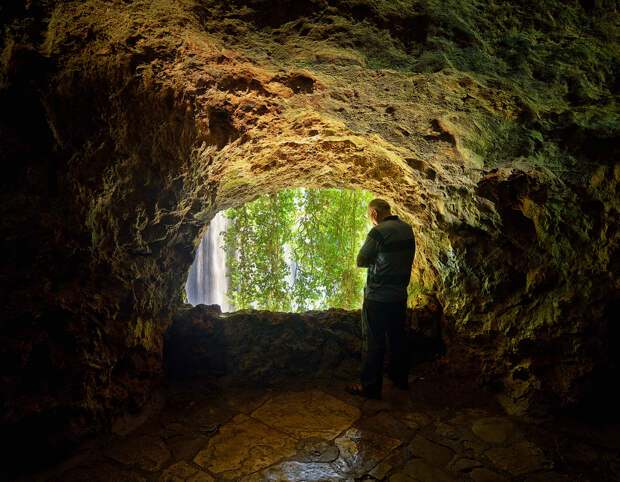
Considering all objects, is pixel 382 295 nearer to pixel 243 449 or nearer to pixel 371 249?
pixel 371 249

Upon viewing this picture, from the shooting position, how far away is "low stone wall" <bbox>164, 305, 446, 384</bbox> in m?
3.86

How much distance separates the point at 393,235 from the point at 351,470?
1.94m

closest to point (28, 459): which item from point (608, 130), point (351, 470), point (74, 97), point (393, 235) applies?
point (351, 470)

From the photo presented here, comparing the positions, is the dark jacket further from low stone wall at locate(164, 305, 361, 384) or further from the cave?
low stone wall at locate(164, 305, 361, 384)

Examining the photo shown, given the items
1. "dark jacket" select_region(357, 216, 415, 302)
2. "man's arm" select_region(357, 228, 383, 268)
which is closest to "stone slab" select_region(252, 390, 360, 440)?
"dark jacket" select_region(357, 216, 415, 302)

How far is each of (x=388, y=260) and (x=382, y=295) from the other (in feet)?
1.07

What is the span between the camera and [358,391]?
3580mm

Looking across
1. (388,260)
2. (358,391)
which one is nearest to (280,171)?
(388,260)

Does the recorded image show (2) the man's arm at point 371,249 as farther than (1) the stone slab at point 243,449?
Yes

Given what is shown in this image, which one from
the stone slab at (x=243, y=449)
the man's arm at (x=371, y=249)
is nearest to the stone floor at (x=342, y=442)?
the stone slab at (x=243, y=449)

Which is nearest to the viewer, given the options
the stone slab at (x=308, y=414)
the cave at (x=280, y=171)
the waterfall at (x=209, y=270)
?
the cave at (x=280, y=171)

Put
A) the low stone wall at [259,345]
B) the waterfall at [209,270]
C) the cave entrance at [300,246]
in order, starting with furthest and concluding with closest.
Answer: the waterfall at [209,270]
the cave entrance at [300,246]
the low stone wall at [259,345]

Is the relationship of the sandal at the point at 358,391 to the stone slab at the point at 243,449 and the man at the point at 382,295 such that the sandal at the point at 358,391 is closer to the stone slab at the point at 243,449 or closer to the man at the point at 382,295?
the man at the point at 382,295

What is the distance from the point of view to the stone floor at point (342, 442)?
2.39 m
